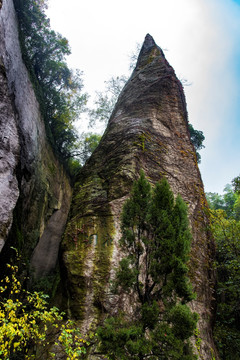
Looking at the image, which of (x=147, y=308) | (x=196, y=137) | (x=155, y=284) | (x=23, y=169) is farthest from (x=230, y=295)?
(x=196, y=137)

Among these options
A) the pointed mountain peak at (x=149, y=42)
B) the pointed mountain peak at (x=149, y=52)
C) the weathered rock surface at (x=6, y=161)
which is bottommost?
the weathered rock surface at (x=6, y=161)

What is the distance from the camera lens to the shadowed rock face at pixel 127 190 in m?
5.14

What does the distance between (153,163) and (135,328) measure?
5.57m

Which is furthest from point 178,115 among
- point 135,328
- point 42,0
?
point 42,0

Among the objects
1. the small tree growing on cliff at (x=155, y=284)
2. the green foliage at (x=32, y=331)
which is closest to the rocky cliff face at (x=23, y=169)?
the green foliage at (x=32, y=331)

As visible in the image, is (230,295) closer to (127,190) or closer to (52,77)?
(127,190)

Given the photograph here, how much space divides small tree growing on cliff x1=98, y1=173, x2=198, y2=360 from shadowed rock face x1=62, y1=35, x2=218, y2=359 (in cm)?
132

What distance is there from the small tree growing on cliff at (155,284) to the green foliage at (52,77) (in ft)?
37.5

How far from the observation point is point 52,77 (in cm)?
1636

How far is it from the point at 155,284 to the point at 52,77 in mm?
16423

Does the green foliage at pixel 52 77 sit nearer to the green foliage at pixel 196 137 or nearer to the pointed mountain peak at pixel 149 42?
the pointed mountain peak at pixel 149 42

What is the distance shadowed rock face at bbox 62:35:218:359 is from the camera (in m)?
5.14

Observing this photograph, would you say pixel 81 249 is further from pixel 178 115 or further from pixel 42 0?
pixel 42 0

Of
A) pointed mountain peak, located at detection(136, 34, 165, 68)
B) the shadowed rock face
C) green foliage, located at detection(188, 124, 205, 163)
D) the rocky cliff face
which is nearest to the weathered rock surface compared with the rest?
the rocky cliff face
